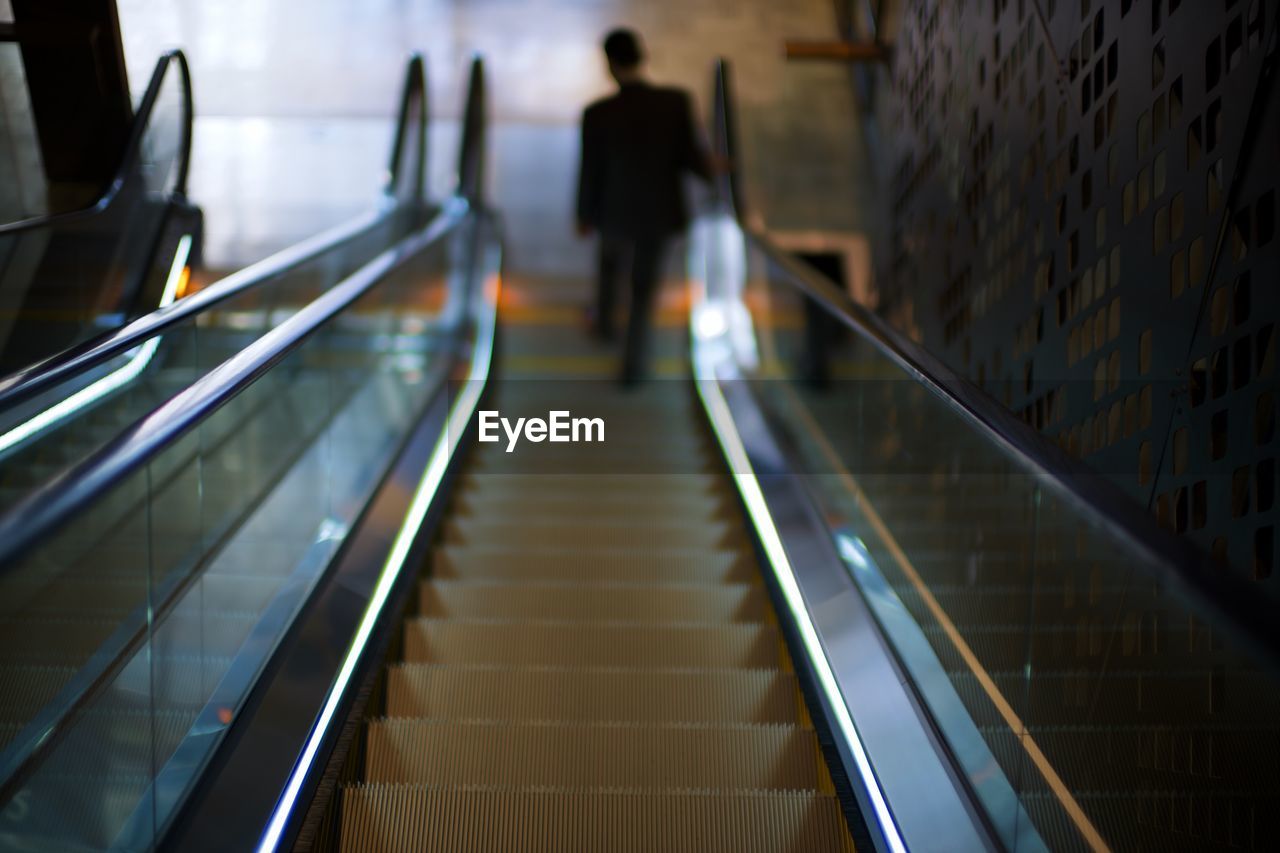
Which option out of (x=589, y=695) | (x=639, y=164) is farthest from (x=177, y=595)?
(x=639, y=164)

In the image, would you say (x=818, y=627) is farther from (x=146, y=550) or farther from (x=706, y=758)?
(x=146, y=550)

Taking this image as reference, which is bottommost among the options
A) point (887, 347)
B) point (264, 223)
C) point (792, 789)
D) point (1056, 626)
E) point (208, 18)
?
point (792, 789)

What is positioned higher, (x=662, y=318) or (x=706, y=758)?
(x=662, y=318)

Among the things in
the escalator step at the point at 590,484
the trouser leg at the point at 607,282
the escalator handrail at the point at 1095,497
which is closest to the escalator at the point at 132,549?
the escalator step at the point at 590,484

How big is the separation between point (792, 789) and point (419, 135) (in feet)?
20.8

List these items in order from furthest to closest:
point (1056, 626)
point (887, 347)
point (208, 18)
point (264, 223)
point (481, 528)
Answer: point (208, 18), point (264, 223), point (481, 528), point (887, 347), point (1056, 626)

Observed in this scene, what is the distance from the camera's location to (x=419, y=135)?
830 centimetres

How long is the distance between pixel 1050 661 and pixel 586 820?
1104mm

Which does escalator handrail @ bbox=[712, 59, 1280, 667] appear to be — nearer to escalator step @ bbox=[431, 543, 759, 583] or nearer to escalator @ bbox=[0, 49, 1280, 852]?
escalator @ bbox=[0, 49, 1280, 852]

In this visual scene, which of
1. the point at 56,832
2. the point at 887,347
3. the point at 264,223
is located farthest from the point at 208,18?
the point at 56,832

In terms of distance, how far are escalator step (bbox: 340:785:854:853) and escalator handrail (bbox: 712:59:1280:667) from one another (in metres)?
0.96

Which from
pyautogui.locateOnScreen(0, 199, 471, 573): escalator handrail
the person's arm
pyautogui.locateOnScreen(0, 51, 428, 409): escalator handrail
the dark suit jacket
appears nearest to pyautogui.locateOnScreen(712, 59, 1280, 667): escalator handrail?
pyautogui.locateOnScreen(0, 199, 471, 573): escalator handrail

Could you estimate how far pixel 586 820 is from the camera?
277 centimetres

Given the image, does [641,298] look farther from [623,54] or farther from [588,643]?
[588,643]
